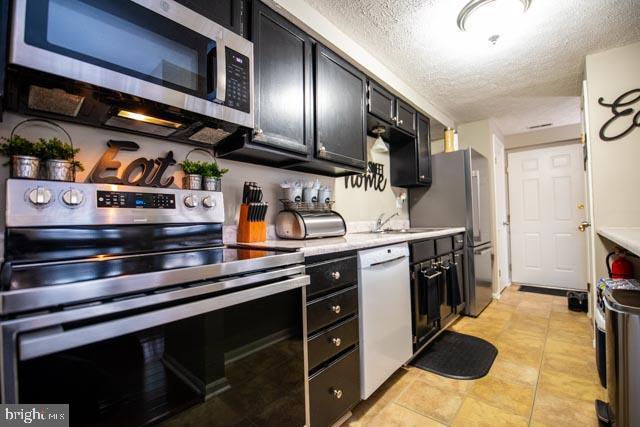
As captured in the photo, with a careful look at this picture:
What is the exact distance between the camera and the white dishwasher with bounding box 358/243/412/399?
1.49 meters

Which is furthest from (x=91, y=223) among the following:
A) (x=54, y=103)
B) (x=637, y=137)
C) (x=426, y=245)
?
(x=637, y=137)

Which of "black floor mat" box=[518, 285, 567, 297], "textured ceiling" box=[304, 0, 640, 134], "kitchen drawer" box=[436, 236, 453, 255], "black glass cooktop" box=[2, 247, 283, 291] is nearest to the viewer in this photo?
"black glass cooktop" box=[2, 247, 283, 291]

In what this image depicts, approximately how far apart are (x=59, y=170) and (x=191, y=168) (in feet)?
1.51

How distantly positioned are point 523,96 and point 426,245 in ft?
7.21

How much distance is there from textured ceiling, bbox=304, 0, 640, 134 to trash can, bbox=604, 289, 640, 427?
5.64ft

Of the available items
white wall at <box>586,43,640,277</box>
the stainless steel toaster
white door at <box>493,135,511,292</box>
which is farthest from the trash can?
white door at <box>493,135,511,292</box>

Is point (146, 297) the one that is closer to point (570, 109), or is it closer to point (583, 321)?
point (583, 321)

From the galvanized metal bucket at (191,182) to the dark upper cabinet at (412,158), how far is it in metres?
2.02

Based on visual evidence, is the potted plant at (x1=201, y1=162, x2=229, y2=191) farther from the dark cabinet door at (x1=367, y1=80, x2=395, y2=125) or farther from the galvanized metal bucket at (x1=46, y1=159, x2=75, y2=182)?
the dark cabinet door at (x1=367, y1=80, x2=395, y2=125)

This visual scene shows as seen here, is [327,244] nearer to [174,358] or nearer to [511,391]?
[174,358]

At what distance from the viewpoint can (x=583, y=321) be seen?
8.86 ft

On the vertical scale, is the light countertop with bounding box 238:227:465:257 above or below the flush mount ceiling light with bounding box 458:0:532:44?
below

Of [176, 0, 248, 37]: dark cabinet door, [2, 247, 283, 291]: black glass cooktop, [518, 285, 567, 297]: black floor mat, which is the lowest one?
[518, 285, 567, 297]: black floor mat

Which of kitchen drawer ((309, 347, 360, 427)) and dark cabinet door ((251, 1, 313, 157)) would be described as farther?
dark cabinet door ((251, 1, 313, 157))
